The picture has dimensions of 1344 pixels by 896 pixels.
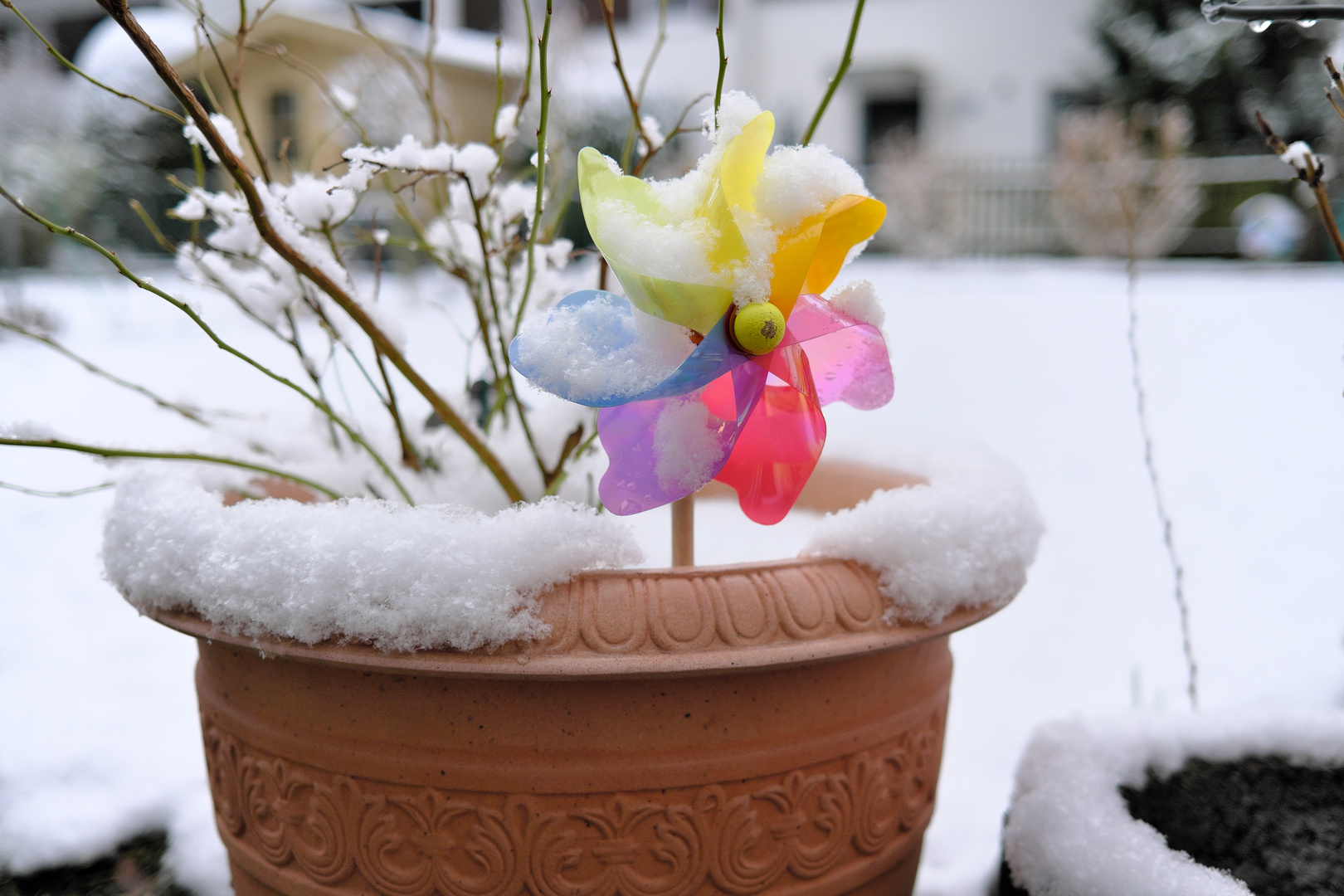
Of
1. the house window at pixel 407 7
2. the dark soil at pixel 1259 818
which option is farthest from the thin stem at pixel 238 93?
the house window at pixel 407 7

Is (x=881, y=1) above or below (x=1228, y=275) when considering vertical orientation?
above

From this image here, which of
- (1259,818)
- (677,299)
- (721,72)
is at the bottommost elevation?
(1259,818)

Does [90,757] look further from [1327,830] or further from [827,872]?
[1327,830]

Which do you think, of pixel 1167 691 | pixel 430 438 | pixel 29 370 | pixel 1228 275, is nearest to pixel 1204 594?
pixel 1167 691

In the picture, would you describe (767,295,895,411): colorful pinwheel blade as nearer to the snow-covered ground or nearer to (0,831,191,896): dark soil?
the snow-covered ground

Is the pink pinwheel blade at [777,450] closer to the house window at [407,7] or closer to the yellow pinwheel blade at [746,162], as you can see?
the yellow pinwheel blade at [746,162]

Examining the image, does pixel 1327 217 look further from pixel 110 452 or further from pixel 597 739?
pixel 110 452

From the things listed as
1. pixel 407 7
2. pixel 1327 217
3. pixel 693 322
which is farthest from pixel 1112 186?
pixel 407 7
